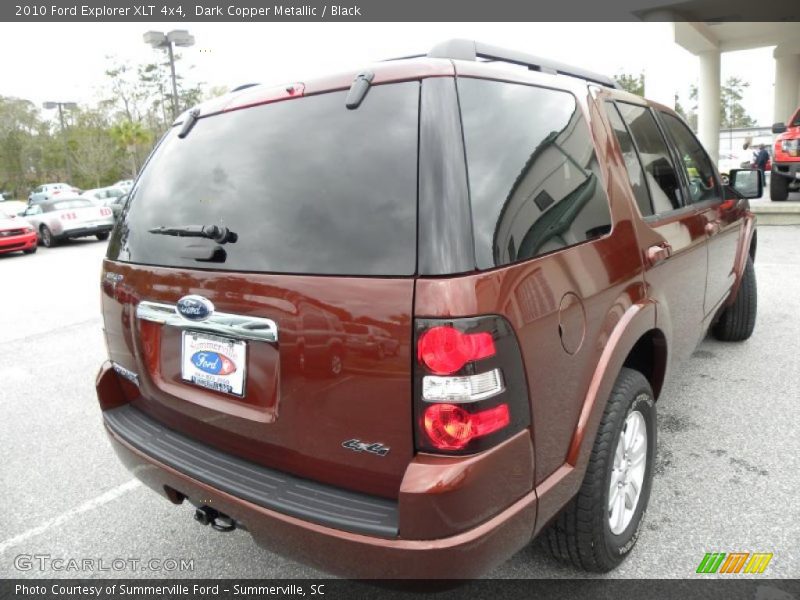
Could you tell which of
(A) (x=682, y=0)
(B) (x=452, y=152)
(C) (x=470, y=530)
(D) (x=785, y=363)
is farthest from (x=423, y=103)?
(A) (x=682, y=0)

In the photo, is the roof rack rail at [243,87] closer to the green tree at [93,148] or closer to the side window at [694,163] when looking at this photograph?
the side window at [694,163]

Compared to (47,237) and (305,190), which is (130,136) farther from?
(305,190)

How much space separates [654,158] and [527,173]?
1.33 meters

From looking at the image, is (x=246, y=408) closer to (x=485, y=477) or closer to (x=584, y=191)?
(x=485, y=477)

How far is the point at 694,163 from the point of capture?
3.60m

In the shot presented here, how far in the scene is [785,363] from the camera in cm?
424

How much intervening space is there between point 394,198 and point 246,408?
2.66 ft

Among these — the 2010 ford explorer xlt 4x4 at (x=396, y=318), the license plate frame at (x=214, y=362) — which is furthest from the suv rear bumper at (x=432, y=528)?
the license plate frame at (x=214, y=362)

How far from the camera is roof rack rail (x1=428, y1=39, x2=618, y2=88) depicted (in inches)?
77.0

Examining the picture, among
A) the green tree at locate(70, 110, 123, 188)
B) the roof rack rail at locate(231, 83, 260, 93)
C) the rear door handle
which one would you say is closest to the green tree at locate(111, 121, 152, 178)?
the green tree at locate(70, 110, 123, 188)

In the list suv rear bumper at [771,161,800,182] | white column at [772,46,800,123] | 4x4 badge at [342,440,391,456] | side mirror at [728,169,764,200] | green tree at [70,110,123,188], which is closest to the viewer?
4x4 badge at [342,440,391,456]

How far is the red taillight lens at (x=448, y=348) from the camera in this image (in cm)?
152

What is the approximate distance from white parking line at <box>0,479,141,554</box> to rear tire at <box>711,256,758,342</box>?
4.26 meters

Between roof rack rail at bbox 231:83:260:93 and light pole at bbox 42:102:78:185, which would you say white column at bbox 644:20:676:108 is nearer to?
roof rack rail at bbox 231:83:260:93
